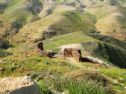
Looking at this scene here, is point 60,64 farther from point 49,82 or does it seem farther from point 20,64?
point 49,82

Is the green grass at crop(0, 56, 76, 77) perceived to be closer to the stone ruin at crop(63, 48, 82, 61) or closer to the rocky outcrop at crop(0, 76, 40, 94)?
the stone ruin at crop(63, 48, 82, 61)

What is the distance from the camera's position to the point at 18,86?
15078mm

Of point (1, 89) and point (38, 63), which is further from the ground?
point (1, 89)

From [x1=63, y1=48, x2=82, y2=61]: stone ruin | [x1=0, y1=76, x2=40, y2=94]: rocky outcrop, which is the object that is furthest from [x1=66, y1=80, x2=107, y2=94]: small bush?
[x1=63, y1=48, x2=82, y2=61]: stone ruin

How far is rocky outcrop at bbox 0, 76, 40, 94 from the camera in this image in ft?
48.4

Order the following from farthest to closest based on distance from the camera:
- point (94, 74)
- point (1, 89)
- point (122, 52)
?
1. point (122, 52)
2. point (94, 74)
3. point (1, 89)

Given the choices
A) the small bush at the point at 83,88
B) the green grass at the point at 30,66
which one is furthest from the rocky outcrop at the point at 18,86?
the green grass at the point at 30,66

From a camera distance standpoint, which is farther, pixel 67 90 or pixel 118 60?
pixel 118 60

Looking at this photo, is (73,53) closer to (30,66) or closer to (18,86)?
(30,66)

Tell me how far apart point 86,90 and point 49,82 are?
491 cm

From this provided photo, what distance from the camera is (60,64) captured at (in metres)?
41.8

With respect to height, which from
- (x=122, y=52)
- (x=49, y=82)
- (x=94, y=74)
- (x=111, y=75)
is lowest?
(x=122, y=52)

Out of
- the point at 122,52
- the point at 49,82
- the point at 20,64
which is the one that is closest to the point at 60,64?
the point at 20,64

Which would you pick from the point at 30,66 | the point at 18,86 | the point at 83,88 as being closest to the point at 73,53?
the point at 30,66
